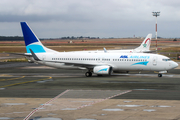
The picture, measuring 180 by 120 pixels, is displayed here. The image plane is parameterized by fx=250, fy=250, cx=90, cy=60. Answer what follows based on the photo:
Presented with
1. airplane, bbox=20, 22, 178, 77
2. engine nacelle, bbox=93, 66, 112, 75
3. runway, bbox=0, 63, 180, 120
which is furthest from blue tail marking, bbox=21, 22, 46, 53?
runway, bbox=0, 63, 180, 120

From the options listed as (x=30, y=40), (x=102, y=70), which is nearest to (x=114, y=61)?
(x=102, y=70)

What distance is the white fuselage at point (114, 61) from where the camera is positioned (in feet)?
126

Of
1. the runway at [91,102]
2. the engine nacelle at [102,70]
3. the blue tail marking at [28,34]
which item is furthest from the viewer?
the blue tail marking at [28,34]

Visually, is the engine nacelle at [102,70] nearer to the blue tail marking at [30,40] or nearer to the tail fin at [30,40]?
the tail fin at [30,40]

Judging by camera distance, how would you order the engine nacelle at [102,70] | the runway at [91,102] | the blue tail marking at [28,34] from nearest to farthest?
1. the runway at [91,102]
2. the engine nacelle at [102,70]
3. the blue tail marking at [28,34]

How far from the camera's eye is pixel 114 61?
131 feet

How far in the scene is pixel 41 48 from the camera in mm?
44312

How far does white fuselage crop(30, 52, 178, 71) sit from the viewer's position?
3850 cm

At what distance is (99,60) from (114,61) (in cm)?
250

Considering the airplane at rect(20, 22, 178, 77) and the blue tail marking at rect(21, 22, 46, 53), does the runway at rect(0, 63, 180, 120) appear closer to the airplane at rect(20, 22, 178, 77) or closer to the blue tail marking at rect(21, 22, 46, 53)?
the airplane at rect(20, 22, 178, 77)

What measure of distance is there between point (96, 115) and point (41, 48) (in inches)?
1130

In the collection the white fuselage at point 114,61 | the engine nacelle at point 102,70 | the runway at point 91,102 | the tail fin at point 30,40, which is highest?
the tail fin at point 30,40

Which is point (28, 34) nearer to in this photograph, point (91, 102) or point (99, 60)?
point (99, 60)

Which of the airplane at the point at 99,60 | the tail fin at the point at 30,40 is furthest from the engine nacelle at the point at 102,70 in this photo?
the tail fin at the point at 30,40
